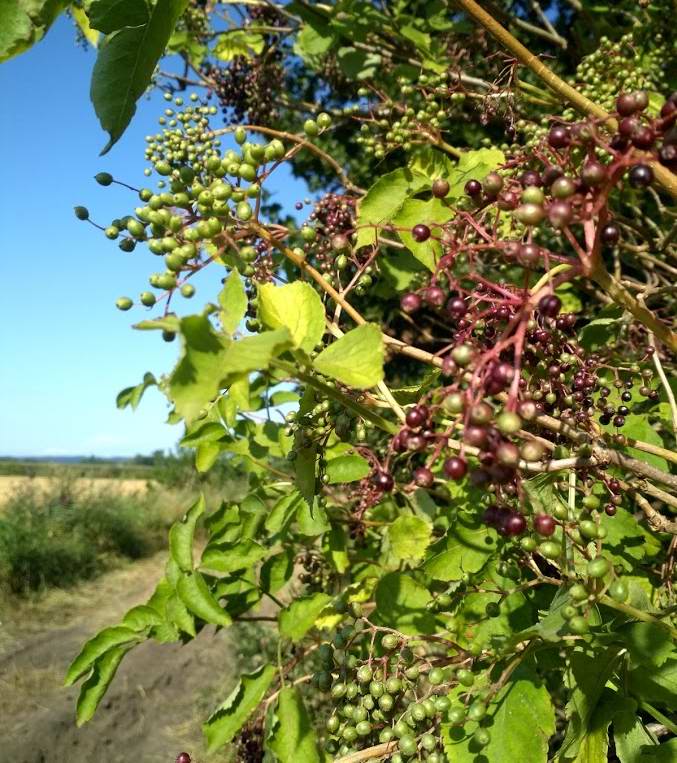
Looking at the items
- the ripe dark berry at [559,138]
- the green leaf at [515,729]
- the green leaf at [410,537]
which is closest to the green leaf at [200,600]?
the green leaf at [410,537]

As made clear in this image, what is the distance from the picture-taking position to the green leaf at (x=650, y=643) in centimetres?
107

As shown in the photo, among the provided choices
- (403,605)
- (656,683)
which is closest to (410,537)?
(403,605)

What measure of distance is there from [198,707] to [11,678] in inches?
86.5

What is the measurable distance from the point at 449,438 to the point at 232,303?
0.41 m

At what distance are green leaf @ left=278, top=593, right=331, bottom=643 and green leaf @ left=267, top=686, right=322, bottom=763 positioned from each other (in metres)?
0.16

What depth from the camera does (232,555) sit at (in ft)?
6.33

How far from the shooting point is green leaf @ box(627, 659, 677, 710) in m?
1.09

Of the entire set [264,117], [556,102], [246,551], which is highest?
[264,117]

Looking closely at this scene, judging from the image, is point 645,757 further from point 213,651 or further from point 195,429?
point 213,651

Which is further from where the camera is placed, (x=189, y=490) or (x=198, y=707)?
(x=189, y=490)

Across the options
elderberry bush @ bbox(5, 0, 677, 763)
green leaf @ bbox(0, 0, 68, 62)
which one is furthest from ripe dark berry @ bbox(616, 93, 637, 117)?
green leaf @ bbox(0, 0, 68, 62)

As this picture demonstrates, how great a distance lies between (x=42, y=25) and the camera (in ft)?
3.29

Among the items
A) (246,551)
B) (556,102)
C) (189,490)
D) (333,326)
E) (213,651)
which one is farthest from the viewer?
(189,490)

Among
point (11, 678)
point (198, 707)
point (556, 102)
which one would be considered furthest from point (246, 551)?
point (11, 678)
